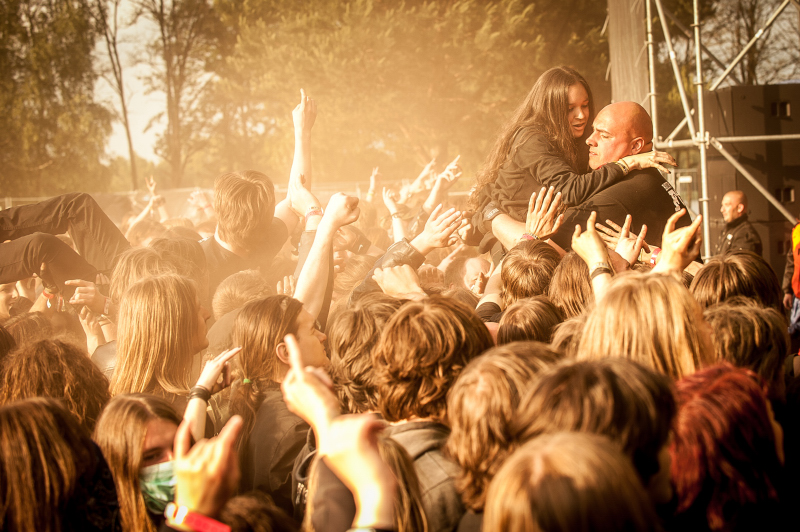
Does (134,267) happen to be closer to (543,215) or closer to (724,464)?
(543,215)

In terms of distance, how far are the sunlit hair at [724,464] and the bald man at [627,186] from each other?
1.82 metres

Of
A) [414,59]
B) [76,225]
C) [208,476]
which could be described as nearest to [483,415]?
[208,476]

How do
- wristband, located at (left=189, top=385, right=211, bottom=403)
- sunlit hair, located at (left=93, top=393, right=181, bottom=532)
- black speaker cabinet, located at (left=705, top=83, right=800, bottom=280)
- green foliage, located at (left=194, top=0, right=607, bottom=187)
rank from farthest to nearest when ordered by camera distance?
green foliage, located at (left=194, top=0, right=607, bottom=187) → black speaker cabinet, located at (left=705, top=83, right=800, bottom=280) → wristband, located at (left=189, top=385, right=211, bottom=403) → sunlit hair, located at (left=93, top=393, right=181, bottom=532)

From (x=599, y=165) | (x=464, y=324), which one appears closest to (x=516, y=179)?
(x=599, y=165)

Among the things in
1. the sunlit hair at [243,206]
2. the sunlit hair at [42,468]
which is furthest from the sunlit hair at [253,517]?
the sunlit hair at [243,206]

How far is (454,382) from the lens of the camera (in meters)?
1.71

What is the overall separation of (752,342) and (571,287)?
2.74ft

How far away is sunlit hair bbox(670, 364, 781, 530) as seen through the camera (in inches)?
47.9

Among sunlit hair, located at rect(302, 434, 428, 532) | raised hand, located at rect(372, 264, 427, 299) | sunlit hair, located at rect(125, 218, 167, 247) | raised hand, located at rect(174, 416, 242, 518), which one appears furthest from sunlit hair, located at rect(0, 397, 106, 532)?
sunlit hair, located at rect(125, 218, 167, 247)

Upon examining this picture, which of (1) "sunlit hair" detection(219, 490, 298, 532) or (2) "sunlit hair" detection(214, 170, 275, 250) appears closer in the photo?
(1) "sunlit hair" detection(219, 490, 298, 532)

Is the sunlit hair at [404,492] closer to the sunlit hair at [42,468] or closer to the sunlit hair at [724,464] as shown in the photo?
the sunlit hair at [724,464]

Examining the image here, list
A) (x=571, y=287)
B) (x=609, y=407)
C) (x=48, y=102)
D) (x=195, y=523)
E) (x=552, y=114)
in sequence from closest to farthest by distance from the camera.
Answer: (x=609, y=407) < (x=195, y=523) < (x=571, y=287) < (x=552, y=114) < (x=48, y=102)

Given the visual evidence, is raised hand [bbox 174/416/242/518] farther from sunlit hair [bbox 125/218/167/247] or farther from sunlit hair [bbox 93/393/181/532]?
sunlit hair [bbox 125/218/167/247]

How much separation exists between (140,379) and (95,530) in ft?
3.38
